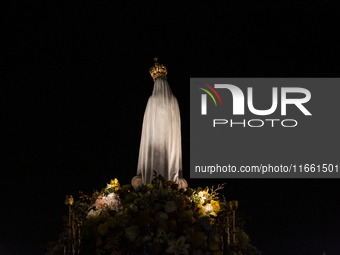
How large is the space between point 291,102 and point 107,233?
13.5 feet

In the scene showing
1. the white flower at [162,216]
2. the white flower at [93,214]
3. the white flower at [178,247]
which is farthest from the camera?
the white flower at [93,214]

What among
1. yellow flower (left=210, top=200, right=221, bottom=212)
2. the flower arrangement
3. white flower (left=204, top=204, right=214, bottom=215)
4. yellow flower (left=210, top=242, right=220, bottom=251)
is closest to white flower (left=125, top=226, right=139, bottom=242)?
the flower arrangement

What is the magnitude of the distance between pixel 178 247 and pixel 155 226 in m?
0.28

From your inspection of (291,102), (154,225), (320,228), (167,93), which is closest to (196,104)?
(291,102)

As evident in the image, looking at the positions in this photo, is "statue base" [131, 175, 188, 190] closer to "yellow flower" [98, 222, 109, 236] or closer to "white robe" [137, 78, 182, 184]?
"white robe" [137, 78, 182, 184]

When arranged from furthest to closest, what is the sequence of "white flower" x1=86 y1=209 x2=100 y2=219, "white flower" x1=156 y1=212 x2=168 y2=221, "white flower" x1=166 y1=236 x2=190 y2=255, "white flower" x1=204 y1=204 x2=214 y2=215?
1. "white flower" x1=204 y1=204 x2=214 y2=215
2. "white flower" x1=86 y1=209 x2=100 y2=219
3. "white flower" x1=156 y1=212 x2=168 y2=221
4. "white flower" x1=166 y1=236 x2=190 y2=255

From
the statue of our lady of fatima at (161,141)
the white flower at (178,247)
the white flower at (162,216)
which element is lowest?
the white flower at (178,247)

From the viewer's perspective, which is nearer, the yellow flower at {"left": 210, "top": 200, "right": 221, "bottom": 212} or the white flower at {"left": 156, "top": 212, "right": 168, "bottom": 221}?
the white flower at {"left": 156, "top": 212, "right": 168, "bottom": 221}

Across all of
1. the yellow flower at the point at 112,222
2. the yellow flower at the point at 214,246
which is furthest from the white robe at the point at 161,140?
the yellow flower at the point at 214,246

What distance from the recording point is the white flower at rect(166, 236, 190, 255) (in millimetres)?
3033

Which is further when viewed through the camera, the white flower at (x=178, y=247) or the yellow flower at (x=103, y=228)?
the yellow flower at (x=103, y=228)

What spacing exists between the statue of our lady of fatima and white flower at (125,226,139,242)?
924mm

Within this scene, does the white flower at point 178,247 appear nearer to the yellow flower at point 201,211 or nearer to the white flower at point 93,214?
the yellow flower at point 201,211

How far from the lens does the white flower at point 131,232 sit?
310 cm
